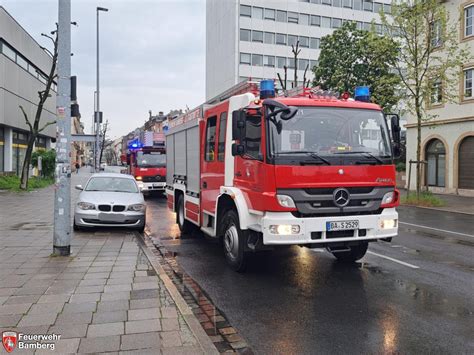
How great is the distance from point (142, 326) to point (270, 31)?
53383mm

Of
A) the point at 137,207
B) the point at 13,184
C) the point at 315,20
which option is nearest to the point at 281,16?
the point at 315,20

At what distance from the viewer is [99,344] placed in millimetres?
4078

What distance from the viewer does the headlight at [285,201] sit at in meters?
6.12

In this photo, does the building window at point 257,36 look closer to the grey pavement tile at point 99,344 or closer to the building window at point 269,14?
the building window at point 269,14

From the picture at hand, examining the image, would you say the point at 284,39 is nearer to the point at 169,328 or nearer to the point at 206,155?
the point at 206,155

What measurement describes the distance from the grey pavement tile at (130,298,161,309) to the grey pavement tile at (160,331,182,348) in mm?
862

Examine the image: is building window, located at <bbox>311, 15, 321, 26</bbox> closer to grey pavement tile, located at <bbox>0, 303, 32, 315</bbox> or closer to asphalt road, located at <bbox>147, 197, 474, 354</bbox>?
asphalt road, located at <bbox>147, 197, 474, 354</bbox>

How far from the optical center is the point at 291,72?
2227 inches

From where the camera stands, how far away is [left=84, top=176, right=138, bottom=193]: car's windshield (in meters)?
12.1

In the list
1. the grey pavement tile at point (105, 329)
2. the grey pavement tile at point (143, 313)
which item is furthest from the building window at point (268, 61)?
the grey pavement tile at point (105, 329)

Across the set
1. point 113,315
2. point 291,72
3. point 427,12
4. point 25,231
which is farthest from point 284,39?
point 113,315

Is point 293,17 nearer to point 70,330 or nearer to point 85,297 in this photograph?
point 85,297

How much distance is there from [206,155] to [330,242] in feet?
11.1

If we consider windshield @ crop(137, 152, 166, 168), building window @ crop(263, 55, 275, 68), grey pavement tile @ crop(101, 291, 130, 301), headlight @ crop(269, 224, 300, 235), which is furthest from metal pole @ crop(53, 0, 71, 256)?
building window @ crop(263, 55, 275, 68)
